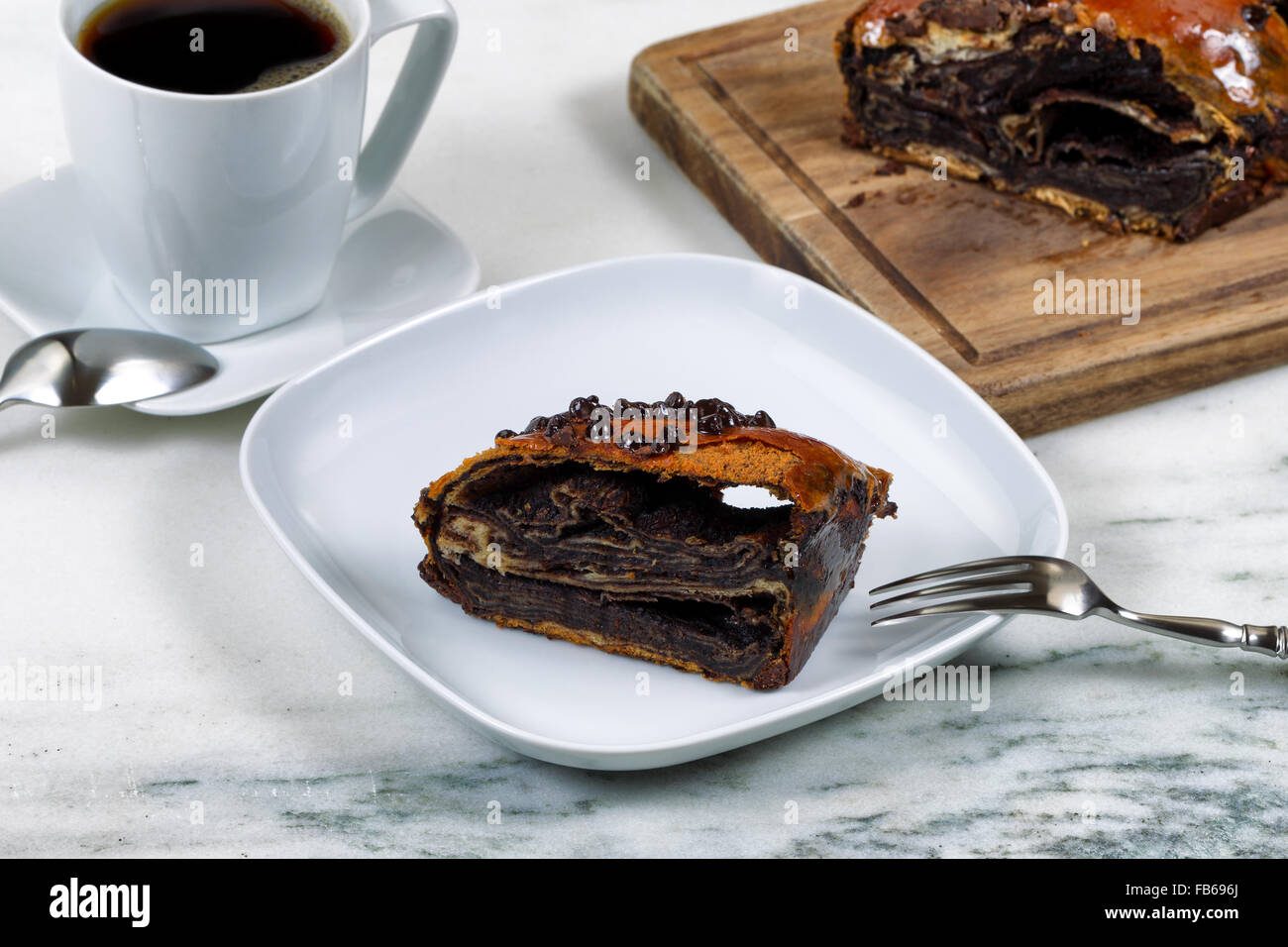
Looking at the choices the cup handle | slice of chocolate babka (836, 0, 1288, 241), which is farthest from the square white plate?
slice of chocolate babka (836, 0, 1288, 241)

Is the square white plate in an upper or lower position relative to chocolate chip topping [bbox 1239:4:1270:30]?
lower

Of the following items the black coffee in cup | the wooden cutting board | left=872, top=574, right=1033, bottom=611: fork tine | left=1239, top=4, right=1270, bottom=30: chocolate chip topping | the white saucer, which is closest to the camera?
left=872, top=574, right=1033, bottom=611: fork tine

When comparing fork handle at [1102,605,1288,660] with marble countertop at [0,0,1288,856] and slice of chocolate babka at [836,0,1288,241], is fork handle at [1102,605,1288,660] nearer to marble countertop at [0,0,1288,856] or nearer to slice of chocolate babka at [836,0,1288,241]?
marble countertop at [0,0,1288,856]

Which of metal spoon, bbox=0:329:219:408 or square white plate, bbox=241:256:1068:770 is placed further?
metal spoon, bbox=0:329:219:408

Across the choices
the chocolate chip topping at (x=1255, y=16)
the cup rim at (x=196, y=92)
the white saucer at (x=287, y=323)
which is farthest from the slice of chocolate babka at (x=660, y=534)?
the chocolate chip topping at (x=1255, y=16)

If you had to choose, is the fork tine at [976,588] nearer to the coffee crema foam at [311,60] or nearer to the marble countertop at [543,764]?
the marble countertop at [543,764]

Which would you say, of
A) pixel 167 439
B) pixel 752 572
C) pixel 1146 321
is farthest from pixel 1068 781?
pixel 167 439

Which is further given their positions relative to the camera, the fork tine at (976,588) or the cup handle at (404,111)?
the cup handle at (404,111)
